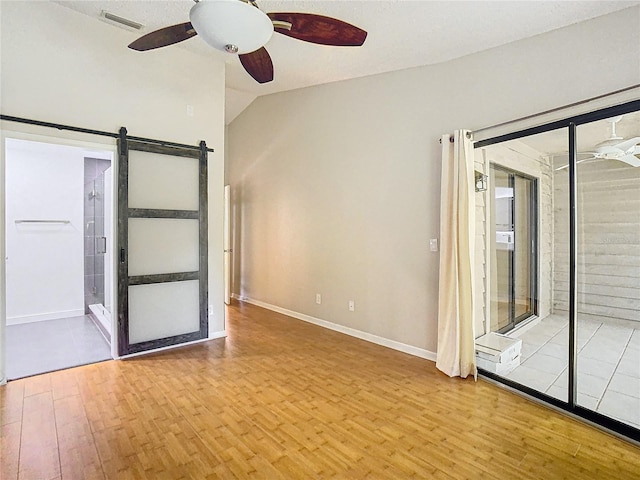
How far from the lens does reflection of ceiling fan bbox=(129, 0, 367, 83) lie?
1.64 metres

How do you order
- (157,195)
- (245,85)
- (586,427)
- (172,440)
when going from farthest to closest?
(245,85) → (157,195) → (586,427) → (172,440)

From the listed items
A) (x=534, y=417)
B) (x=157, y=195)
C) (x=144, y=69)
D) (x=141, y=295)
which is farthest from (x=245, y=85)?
(x=534, y=417)

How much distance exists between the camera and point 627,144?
2.51m

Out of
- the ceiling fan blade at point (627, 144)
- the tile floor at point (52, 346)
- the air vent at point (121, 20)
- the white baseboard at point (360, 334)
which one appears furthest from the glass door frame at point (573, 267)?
the tile floor at point (52, 346)

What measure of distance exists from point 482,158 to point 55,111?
4044 mm

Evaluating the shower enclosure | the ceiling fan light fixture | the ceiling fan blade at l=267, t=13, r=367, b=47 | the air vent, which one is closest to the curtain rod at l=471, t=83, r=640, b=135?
the ceiling fan blade at l=267, t=13, r=367, b=47

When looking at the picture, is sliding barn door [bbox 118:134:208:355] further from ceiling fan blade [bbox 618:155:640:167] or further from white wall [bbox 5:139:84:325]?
ceiling fan blade [bbox 618:155:640:167]

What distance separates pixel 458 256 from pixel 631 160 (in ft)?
4.72

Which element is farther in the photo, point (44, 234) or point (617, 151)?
point (44, 234)

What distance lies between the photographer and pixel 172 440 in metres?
2.12

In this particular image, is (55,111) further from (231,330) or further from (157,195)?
(231,330)

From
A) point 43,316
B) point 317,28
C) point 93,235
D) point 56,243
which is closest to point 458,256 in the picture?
point 317,28

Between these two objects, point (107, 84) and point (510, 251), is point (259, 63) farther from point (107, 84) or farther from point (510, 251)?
point (510, 251)

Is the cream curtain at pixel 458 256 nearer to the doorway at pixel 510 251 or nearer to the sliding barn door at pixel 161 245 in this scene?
the doorway at pixel 510 251
